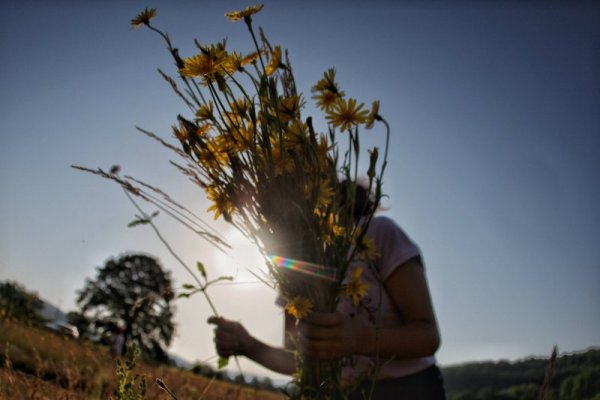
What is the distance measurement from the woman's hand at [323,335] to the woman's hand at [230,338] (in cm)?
43

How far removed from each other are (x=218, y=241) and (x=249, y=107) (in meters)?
0.38

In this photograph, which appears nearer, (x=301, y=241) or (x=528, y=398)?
(x=301, y=241)

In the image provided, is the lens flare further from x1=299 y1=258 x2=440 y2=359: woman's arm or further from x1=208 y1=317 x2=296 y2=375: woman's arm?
x1=208 y1=317 x2=296 y2=375: woman's arm

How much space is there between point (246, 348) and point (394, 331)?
1.89ft

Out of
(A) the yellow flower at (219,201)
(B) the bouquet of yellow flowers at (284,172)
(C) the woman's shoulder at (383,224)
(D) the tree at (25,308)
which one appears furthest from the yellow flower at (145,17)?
(D) the tree at (25,308)

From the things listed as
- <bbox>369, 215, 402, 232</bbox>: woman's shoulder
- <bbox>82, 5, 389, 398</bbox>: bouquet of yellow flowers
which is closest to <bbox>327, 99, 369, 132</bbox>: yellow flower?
<bbox>82, 5, 389, 398</bbox>: bouquet of yellow flowers

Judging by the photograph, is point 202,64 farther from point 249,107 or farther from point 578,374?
point 578,374

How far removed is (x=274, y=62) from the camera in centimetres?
121

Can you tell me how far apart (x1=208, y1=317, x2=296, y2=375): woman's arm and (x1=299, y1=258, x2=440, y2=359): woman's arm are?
32 centimetres

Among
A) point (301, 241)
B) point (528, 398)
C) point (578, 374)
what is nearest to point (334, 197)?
point (301, 241)

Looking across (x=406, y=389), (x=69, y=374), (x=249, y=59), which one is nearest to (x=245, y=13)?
(x=249, y=59)

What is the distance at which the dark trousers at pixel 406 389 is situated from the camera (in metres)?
1.72

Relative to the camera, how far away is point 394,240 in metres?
1.78

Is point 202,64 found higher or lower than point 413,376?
higher
